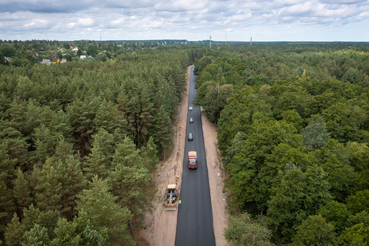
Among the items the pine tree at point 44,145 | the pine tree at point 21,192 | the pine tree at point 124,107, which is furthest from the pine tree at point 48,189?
the pine tree at point 124,107

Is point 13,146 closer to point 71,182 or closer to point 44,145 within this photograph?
point 44,145

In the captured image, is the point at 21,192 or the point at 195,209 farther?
the point at 195,209

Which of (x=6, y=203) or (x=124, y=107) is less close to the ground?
(x=124, y=107)

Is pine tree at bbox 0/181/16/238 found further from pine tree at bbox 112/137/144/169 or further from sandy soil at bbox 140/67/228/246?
sandy soil at bbox 140/67/228/246

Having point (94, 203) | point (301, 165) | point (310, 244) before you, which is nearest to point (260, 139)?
point (301, 165)

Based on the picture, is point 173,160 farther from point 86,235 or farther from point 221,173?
point 86,235

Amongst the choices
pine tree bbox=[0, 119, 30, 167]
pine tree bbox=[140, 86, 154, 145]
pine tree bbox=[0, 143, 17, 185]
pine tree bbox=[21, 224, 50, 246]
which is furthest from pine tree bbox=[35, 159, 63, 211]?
pine tree bbox=[140, 86, 154, 145]

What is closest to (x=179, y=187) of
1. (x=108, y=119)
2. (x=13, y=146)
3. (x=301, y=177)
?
(x=108, y=119)

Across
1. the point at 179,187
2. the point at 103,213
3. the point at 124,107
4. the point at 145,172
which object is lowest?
the point at 179,187
